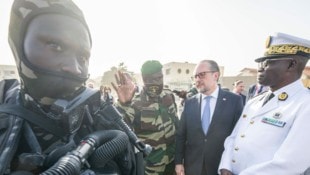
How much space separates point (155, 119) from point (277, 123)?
1877mm

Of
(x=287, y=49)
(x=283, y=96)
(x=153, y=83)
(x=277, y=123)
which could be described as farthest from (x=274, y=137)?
(x=153, y=83)

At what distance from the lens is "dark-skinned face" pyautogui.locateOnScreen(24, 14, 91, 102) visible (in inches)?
45.6

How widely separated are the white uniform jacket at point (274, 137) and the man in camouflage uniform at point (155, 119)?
1.17 meters

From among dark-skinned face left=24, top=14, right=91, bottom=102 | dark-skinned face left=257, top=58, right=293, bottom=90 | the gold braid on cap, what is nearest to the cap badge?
dark-skinned face left=257, top=58, right=293, bottom=90

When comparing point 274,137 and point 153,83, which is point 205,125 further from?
point 274,137

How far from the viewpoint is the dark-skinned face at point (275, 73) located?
2432 millimetres

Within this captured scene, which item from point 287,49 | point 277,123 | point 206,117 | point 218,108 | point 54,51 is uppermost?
point 54,51

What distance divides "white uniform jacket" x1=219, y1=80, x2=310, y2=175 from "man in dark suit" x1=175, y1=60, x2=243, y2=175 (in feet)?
1.44

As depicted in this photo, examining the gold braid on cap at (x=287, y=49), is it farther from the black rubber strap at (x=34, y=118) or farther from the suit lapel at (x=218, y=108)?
the black rubber strap at (x=34, y=118)

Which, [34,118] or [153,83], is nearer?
[34,118]

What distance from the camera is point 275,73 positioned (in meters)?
2.47

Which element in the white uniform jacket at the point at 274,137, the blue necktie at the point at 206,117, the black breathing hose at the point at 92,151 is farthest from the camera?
the blue necktie at the point at 206,117

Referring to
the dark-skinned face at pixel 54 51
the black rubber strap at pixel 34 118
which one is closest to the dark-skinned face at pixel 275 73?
the dark-skinned face at pixel 54 51

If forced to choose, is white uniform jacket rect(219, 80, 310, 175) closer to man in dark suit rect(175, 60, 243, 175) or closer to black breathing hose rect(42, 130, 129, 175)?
man in dark suit rect(175, 60, 243, 175)
